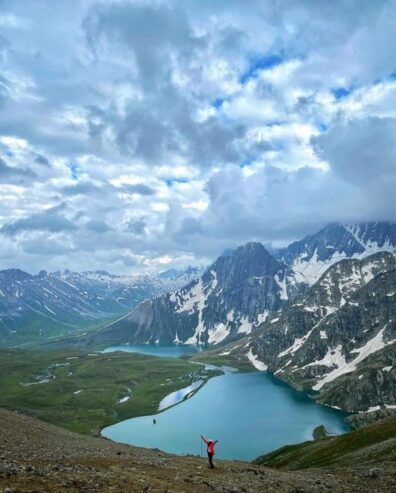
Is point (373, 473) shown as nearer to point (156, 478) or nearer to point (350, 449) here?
point (156, 478)

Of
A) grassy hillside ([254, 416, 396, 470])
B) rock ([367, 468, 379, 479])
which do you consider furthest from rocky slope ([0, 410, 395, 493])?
grassy hillside ([254, 416, 396, 470])

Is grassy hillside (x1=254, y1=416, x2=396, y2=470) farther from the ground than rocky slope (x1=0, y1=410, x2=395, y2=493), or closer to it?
closer to it

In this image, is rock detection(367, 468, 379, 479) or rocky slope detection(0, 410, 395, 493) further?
rock detection(367, 468, 379, 479)

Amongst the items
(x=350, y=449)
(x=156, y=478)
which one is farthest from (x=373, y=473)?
(x=350, y=449)

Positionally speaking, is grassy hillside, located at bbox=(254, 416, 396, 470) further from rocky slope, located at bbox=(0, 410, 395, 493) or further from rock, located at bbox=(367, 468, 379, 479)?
rock, located at bbox=(367, 468, 379, 479)

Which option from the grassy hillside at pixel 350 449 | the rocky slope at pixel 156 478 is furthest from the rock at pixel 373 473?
the grassy hillside at pixel 350 449

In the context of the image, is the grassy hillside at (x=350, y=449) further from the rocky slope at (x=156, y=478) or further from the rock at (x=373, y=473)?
the rock at (x=373, y=473)

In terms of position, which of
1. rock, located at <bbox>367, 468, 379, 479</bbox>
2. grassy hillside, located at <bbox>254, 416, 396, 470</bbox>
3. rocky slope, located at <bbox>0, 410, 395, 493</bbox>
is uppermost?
rocky slope, located at <bbox>0, 410, 395, 493</bbox>

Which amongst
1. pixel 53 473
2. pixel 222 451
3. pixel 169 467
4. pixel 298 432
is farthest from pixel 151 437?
pixel 53 473

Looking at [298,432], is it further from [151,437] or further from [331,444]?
[331,444]

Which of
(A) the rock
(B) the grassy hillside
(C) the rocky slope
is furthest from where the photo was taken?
(B) the grassy hillside

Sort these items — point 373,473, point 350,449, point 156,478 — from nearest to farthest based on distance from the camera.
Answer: point 156,478, point 373,473, point 350,449
